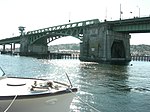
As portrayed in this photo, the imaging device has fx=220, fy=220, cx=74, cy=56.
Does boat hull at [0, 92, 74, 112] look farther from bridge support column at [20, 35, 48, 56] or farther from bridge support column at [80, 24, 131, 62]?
bridge support column at [20, 35, 48, 56]

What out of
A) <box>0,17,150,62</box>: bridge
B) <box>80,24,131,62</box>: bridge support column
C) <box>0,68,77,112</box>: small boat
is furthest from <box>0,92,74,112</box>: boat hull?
<box>80,24,131,62</box>: bridge support column

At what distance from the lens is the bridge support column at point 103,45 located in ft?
297

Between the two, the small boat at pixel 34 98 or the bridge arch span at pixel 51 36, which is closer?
the small boat at pixel 34 98

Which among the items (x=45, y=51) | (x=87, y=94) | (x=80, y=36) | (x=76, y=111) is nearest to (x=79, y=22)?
(x=80, y=36)

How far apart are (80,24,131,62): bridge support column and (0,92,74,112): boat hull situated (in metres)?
78.8

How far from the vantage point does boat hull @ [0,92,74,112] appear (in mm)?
9680

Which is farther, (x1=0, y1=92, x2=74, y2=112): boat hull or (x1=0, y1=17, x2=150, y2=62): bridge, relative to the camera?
(x1=0, y1=17, x2=150, y2=62): bridge

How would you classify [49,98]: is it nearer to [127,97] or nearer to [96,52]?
[127,97]

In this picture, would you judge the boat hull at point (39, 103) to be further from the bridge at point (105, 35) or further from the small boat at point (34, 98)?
the bridge at point (105, 35)

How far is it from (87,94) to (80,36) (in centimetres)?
8431

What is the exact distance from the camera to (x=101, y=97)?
22172 millimetres

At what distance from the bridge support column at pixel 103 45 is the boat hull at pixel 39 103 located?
78752 mm

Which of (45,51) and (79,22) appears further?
(45,51)

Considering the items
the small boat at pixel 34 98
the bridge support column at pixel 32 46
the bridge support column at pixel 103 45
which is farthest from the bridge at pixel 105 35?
the small boat at pixel 34 98
